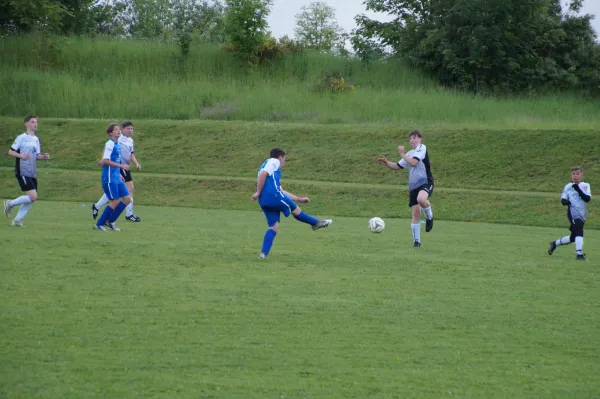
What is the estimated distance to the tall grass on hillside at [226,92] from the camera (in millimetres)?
36562

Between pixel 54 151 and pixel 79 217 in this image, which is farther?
pixel 54 151

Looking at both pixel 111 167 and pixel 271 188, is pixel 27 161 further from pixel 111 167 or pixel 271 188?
pixel 271 188

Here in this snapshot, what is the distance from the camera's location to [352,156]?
3023 centimetres

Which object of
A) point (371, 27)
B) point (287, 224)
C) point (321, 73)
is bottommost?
point (287, 224)

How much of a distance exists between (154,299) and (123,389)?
310cm

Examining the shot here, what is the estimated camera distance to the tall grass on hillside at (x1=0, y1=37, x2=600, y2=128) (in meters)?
36.6

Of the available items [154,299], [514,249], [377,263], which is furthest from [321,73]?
[154,299]

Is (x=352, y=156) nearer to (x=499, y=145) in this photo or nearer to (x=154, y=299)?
(x=499, y=145)

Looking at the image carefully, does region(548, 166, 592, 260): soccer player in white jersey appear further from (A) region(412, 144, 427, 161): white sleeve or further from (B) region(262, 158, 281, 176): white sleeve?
(B) region(262, 158, 281, 176): white sleeve

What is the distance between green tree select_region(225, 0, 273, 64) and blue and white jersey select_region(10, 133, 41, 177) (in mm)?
27436

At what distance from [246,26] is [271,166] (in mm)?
32216

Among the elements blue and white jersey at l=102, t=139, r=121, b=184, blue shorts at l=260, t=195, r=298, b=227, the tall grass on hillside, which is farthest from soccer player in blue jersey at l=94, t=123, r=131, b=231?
the tall grass on hillside

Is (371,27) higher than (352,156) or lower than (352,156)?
higher

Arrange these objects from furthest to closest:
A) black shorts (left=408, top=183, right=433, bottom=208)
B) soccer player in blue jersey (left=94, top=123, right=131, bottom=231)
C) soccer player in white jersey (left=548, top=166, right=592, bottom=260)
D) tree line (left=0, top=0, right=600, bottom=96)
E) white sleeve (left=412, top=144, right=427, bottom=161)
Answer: tree line (left=0, top=0, right=600, bottom=96), soccer player in blue jersey (left=94, top=123, right=131, bottom=231), black shorts (left=408, top=183, right=433, bottom=208), white sleeve (left=412, top=144, right=427, bottom=161), soccer player in white jersey (left=548, top=166, right=592, bottom=260)
